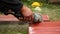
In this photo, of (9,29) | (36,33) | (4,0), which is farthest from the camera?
(9,29)

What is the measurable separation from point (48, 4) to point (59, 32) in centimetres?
258

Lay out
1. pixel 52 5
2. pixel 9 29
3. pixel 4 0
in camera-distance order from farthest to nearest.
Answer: pixel 52 5, pixel 9 29, pixel 4 0

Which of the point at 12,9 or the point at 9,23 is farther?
Result: the point at 9,23

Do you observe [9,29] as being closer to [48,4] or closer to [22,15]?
[22,15]

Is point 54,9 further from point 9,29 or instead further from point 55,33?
point 55,33

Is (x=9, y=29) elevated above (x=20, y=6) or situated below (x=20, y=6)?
below

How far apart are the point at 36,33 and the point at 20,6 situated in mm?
460

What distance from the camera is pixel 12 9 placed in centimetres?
211

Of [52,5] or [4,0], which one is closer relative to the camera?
[4,0]

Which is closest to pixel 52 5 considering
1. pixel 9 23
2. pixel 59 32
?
pixel 9 23

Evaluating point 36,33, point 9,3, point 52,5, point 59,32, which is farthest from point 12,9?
point 52,5

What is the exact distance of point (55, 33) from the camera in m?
2.45

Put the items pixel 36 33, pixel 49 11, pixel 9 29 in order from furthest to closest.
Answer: pixel 49 11 < pixel 9 29 < pixel 36 33

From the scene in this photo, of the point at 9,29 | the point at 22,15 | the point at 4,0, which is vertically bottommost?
the point at 9,29
